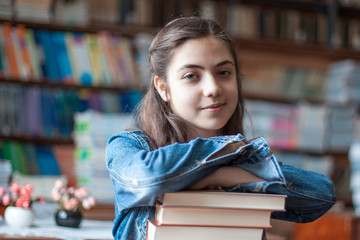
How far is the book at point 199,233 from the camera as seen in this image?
83 cm

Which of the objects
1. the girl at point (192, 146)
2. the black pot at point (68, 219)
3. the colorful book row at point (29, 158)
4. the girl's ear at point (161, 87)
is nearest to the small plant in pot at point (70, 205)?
the black pot at point (68, 219)

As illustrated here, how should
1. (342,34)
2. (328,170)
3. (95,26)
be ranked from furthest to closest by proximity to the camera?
(342,34)
(328,170)
(95,26)

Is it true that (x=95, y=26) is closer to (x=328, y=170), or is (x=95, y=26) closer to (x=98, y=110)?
(x=98, y=110)

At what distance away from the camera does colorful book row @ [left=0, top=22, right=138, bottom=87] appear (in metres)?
2.85

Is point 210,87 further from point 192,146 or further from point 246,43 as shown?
point 246,43

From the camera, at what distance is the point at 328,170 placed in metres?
3.26

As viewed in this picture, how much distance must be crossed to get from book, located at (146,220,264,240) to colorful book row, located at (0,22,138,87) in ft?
7.24

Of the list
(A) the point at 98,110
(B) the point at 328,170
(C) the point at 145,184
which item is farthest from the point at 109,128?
(C) the point at 145,184

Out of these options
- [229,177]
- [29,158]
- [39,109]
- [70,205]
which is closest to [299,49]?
[39,109]

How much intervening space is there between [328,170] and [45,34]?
79.5 inches

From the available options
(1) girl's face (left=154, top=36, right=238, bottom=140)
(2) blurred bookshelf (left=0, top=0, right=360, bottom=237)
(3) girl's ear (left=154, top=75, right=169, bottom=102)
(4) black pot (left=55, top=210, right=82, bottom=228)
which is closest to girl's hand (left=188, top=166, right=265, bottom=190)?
(1) girl's face (left=154, top=36, right=238, bottom=140)

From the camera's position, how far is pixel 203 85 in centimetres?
103

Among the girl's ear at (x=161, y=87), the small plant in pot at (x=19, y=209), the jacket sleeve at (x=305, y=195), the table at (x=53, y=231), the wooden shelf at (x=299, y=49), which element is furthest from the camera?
the wooden shelf at (x=299, y=49)

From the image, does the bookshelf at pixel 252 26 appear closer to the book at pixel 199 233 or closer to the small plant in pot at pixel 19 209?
the small plant in pot at pixel 19 209
